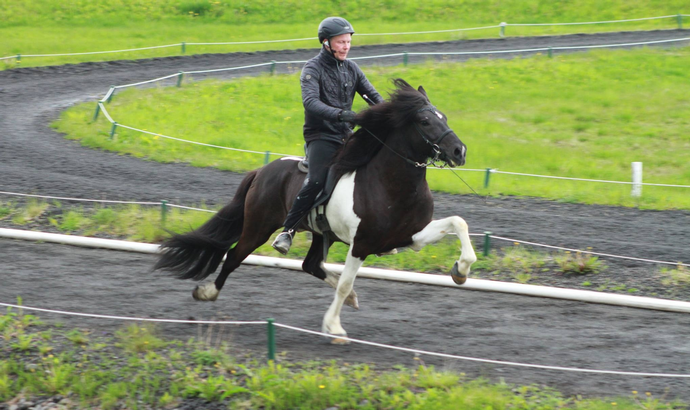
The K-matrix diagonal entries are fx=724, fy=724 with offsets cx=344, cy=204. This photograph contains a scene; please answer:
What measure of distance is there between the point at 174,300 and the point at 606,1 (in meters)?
29.5

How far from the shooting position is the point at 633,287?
28.2 feet

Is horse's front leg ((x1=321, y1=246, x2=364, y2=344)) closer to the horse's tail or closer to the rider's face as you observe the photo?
the horse's tail

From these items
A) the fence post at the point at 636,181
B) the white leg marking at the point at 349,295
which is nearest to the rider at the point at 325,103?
the white leg marking at the point at 349,295

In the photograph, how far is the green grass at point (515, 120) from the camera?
49.2ft

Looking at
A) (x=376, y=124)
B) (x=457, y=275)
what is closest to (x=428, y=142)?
(x=376, y=124)

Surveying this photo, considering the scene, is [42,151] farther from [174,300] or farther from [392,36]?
[392,36]

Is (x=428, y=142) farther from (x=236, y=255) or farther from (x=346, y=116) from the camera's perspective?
(x=236, y=255)

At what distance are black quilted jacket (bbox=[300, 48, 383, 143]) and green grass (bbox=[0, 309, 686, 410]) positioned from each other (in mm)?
2295

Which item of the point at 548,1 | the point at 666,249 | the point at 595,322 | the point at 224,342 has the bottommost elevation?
the point at 224,342

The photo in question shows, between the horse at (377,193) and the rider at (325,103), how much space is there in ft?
0.56

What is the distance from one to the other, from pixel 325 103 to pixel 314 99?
331 millimetres

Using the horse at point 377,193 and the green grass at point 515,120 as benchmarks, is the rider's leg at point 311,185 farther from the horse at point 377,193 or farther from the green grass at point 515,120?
the green grass at point 515,120

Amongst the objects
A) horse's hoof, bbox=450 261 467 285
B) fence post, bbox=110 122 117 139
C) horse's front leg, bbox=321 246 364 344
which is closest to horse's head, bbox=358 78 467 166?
horse's hoof, bbox=450 261 467 285

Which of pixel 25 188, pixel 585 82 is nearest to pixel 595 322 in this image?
pixel 25 188
